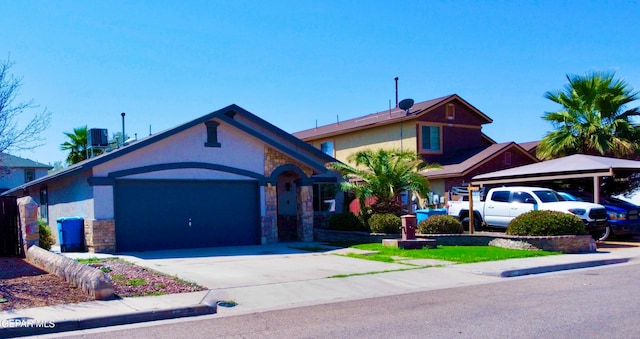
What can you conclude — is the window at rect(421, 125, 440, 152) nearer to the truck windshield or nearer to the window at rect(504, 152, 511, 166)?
the window at rect(504, 152, 511, 166)

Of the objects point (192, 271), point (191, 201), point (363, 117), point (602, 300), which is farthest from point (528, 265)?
point (363, 117)

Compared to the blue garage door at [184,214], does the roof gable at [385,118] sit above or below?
above

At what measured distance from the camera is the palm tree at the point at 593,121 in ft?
81.9

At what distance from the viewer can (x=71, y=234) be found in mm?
17953

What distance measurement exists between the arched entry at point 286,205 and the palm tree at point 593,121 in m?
11.9

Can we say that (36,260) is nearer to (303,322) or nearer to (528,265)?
(303,322)

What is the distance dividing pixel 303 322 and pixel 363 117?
29.2m

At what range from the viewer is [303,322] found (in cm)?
843

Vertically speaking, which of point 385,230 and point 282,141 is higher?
point 282,141

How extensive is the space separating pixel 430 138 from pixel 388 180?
407 inches

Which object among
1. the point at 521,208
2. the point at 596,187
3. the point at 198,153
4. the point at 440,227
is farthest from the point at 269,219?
the point at 596,187

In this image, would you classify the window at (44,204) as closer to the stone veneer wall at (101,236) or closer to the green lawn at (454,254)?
the stone veneer wall at (101,236)

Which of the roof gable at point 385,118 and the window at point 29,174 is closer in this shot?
the roof gable at point 385,118

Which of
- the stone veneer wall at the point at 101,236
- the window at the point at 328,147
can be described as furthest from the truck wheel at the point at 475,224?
the stone veneer wall at the point at 101,236
